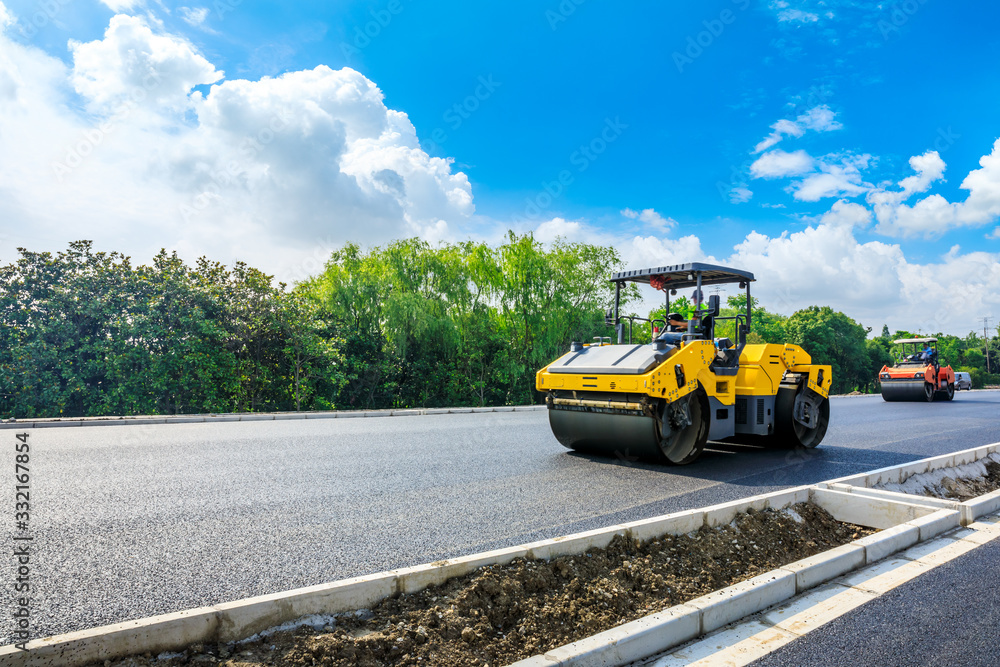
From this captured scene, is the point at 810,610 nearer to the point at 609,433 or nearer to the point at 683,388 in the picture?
the point at 683,388

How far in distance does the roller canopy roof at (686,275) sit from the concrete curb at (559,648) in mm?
3981

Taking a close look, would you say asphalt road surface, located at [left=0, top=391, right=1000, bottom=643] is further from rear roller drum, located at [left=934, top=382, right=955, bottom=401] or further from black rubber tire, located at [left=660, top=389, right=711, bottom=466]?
Result: rear roller drum, located at [left=934, top=382, right=955, bottom=401]

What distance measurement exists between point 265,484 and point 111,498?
1.25 m

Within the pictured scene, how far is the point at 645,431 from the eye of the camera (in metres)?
6.48

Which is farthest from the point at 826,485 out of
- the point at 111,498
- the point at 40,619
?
the point at 111,498

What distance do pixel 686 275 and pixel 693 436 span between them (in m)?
2.16

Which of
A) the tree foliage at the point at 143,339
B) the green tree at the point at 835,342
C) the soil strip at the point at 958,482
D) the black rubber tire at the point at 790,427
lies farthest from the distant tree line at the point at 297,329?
the green tree at the point at 835,342

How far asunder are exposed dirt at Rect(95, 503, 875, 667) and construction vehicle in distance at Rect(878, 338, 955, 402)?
65.9ft

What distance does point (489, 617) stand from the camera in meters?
2.76

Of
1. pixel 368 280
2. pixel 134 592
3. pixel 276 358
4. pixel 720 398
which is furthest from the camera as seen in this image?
pixel 368 280

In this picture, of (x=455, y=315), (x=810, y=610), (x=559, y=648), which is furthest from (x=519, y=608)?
(x=455, y=315)

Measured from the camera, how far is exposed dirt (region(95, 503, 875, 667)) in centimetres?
240

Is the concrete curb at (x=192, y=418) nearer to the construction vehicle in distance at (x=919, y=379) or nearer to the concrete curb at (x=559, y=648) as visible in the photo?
the concrete curb at (x=559, y=648)

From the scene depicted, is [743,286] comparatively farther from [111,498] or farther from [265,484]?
[111,498]
